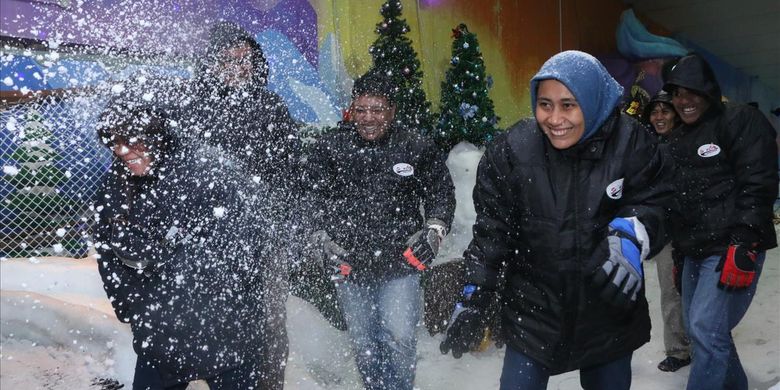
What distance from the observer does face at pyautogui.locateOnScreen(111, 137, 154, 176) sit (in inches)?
107

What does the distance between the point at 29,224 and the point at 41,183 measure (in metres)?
0.32

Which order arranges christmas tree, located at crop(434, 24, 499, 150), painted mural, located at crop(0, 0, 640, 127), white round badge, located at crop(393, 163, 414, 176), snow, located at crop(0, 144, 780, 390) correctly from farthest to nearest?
1. christmas tree, located at crop(434, 24, 499, 150)
2. painted mural, located at crop(0, 0, 640, 127)
3. snow, located at crop(0, 144, 780, 390)
4. white round badge, located at crop(393, 163, 414, 176)

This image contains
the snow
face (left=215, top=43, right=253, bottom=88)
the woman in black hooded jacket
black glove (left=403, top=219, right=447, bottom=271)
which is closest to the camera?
the woman in black hooded jacket

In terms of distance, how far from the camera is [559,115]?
249 centimetres

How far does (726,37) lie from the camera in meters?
14.1

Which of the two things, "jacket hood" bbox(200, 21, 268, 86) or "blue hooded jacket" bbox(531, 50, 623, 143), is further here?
"jacket hood" bbox(200, 21, 268, 86)

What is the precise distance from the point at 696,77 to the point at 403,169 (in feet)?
5.43

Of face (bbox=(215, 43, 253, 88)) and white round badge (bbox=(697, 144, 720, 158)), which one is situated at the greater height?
face (bbox=(215, 43, 253, 88))

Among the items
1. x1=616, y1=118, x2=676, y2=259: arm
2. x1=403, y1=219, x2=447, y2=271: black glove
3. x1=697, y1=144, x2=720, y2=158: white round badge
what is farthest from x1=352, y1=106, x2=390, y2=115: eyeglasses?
x1=697, y1=144, x2=720, y2=158: white round badge

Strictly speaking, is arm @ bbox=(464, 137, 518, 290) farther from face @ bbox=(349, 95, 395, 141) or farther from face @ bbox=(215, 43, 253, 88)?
face @ bbox=(215, 43, 253, 88)

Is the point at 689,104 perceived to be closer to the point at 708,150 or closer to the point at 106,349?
the point at 708,150

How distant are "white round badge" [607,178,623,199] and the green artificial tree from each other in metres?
3.93

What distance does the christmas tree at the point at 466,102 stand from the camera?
24.5ft

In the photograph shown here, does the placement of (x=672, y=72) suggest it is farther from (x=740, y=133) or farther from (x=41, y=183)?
(x=41, y=183)
